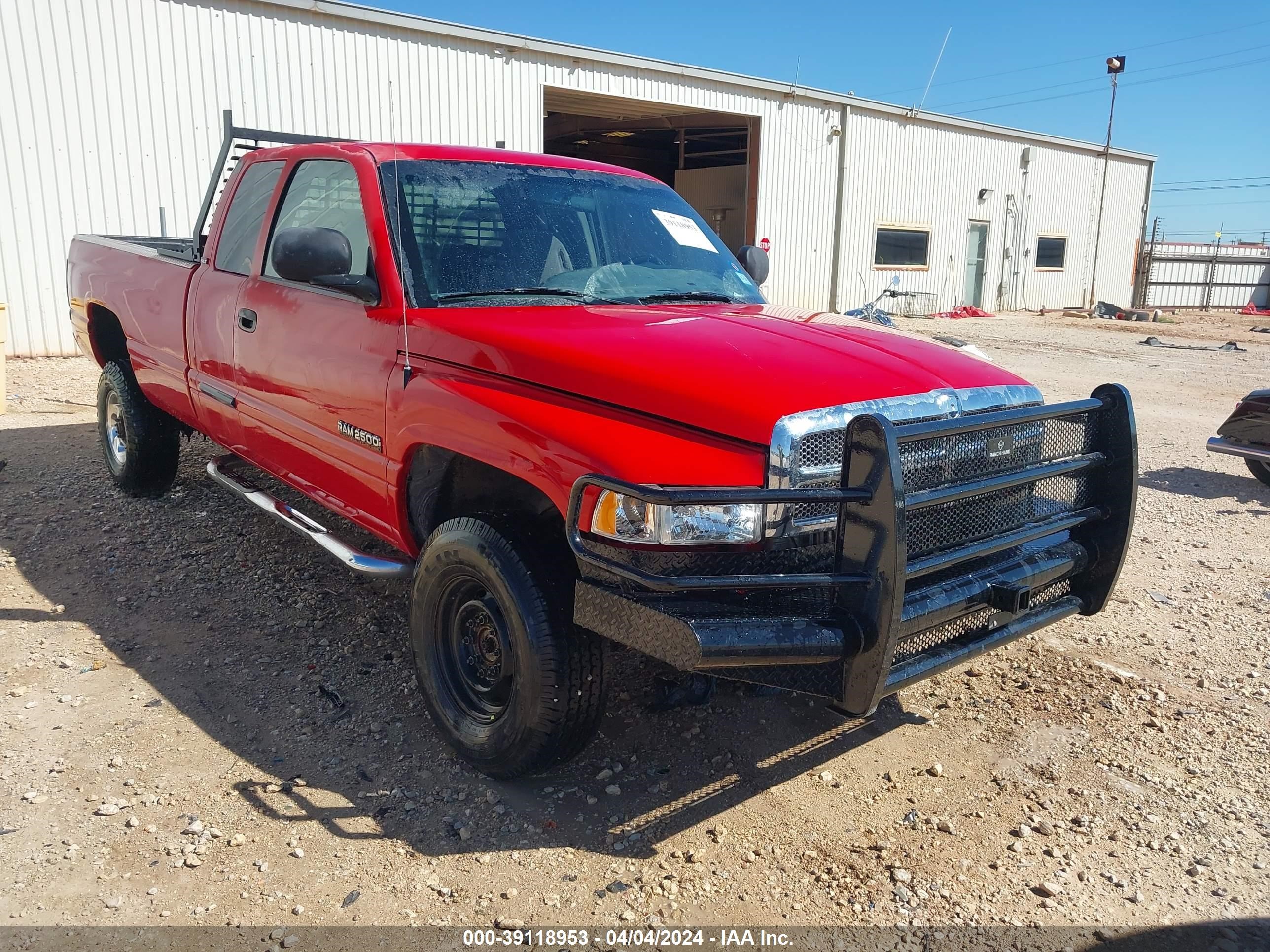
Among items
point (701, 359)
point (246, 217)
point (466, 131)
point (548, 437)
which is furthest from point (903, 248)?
point (548, 437)

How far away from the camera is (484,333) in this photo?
10.1 feet

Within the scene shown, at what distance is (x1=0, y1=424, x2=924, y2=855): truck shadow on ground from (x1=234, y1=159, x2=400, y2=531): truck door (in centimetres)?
67

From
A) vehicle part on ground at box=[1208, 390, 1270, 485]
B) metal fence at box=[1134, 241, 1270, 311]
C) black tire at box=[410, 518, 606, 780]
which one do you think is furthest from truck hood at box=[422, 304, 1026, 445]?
metal fence at box=[1134, 241, 1270, 311]

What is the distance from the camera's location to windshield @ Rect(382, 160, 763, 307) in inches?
138

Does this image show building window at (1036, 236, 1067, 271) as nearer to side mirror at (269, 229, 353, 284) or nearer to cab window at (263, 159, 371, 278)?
cab window at (263, 159, 371, 278)

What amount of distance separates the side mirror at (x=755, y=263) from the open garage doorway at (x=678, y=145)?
38.7 ft

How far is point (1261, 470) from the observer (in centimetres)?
699

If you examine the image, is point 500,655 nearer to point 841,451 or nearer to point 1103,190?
point 841,451

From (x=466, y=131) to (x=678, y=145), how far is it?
29.8 ft

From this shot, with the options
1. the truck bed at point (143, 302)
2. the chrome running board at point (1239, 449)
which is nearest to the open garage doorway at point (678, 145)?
the truck bed at point (143, 302)

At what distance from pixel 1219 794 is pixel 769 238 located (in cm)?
1687

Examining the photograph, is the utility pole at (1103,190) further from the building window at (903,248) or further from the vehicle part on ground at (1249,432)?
the vehicle part on ground at (1249,432)

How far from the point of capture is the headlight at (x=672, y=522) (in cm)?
249

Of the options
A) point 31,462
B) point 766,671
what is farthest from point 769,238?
point 766,671
